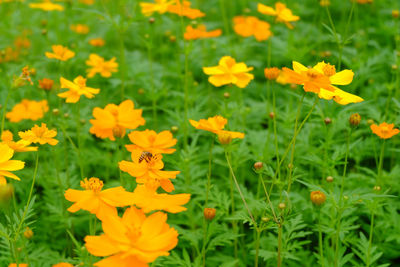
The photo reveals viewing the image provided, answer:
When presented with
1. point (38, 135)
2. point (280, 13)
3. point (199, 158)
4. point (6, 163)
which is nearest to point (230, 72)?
point (280, 13)

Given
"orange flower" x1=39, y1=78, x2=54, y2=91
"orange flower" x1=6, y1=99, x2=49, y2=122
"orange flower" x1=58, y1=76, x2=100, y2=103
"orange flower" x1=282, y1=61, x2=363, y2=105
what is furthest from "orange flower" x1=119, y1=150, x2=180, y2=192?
"orange flower" x1=6, y1=99, x2=49, y2=122

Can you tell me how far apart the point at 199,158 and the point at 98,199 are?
130cm

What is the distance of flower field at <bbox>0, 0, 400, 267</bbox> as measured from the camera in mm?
1345

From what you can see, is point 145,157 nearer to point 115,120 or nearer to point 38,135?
point 115,120

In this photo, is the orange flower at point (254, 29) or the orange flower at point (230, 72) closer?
the orange flower at point (230, 72)

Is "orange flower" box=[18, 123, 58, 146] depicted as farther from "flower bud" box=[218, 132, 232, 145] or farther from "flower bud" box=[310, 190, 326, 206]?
"flower bud" box=[310, 190, 326, 206]

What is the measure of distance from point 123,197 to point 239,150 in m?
1.12

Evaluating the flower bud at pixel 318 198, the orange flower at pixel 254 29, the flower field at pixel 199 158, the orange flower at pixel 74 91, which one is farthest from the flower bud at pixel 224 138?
the orange flower at pixel 254 29

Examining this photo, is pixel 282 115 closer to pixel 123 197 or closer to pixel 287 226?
pixel 287 226

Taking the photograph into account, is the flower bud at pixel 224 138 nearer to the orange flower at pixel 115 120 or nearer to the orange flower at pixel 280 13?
the orange flower at pixel 115 120

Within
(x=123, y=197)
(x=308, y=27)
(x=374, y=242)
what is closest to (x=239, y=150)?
(x=374, y=242)

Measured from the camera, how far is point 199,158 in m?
2.50

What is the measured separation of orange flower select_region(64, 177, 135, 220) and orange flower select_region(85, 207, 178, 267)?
84mm

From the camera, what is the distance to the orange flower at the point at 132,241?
98cm
